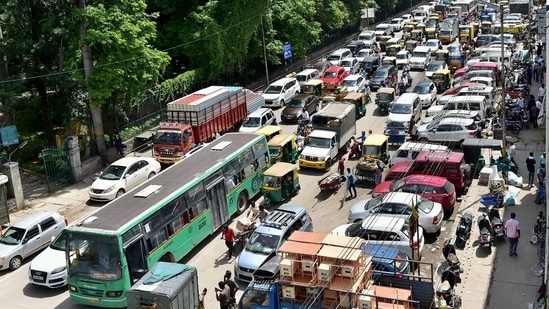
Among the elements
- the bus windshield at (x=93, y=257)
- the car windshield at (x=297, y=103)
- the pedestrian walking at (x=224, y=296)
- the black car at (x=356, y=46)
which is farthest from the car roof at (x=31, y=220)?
the black car at (x=356, y=46)

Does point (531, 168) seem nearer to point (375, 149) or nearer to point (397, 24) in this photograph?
point (375, 149)

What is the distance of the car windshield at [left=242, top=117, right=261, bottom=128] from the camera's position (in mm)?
37250

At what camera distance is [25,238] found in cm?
A: 2422

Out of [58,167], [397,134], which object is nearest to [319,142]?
[397,134]

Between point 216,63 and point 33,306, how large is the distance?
1037 inches

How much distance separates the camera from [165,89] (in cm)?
4162

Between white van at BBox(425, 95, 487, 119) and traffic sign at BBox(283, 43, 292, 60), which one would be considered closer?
white van at BBox(425, 95, 487, 119)

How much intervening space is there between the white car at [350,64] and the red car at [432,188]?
26428 millimetres

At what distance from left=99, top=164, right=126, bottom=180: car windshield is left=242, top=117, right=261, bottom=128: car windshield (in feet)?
30.2

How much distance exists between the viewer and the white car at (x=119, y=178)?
29609 mm

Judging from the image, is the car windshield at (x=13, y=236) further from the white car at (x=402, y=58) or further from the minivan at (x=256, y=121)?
the white car at (x=402, y=58)

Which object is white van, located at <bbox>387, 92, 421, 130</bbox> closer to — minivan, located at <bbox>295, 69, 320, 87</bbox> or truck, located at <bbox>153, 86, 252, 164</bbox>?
truck, located at <bbox>153, 86, 252, 164</bbox>

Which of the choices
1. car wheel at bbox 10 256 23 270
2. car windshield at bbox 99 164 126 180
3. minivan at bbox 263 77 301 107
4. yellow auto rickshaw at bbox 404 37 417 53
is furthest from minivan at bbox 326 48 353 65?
car wheel at bbox 10 256 23 270

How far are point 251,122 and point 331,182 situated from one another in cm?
995
